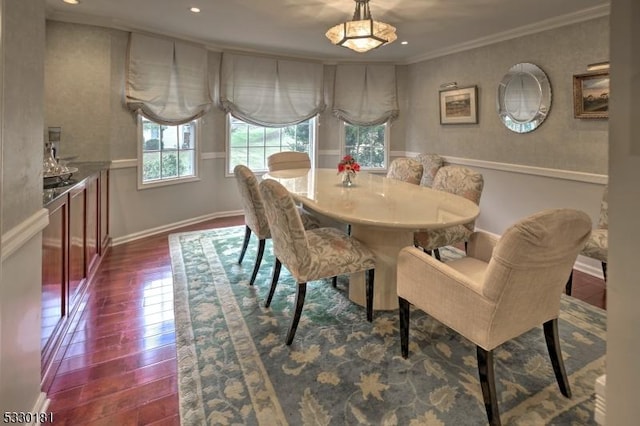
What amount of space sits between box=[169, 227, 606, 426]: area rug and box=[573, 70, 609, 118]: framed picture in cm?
172

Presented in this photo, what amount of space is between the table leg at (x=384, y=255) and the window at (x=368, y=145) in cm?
360

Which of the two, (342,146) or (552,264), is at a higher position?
(342,146)

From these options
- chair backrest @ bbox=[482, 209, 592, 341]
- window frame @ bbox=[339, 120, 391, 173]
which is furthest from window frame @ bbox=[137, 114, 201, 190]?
chair backrest @ bbox=[482, 209, 592, 341]

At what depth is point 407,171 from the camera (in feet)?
12.7

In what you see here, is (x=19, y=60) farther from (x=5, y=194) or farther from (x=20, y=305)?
(x=20, y=305)

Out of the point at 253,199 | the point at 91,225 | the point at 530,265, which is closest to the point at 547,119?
the point at 530,265

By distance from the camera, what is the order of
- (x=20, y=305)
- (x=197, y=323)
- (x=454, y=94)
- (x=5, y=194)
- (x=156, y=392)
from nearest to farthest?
1. (x=5, y=194)
2. (x=20, y=305)
3. (x=156, y=392)
4. (x=197, y=323)
5. (x=454, y=94)

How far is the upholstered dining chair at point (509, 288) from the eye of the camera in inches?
57.2

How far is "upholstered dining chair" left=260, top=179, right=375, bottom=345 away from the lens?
2098 mm

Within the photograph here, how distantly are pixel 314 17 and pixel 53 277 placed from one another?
315 cm

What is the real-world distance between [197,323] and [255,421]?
100cm

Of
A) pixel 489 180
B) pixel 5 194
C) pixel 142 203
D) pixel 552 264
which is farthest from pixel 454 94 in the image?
pixel 5 194

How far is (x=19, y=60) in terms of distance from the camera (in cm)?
126

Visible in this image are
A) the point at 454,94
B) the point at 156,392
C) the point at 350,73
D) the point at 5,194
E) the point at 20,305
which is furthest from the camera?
the point at 350,73
